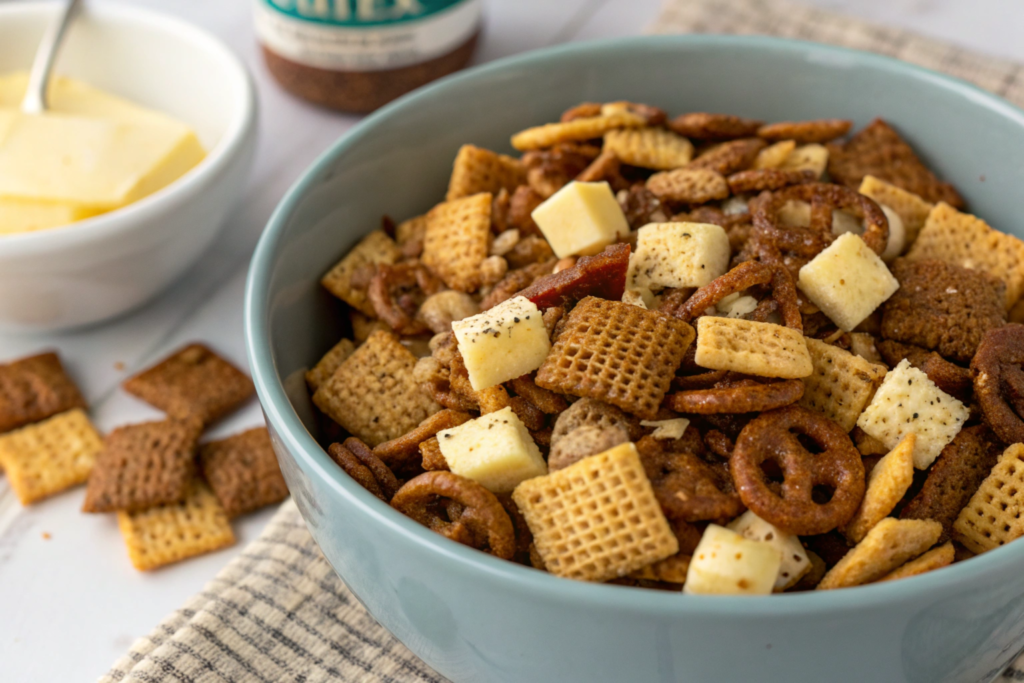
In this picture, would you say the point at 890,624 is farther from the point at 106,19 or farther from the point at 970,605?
the point at 106,19

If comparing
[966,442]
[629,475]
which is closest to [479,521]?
[629,475]

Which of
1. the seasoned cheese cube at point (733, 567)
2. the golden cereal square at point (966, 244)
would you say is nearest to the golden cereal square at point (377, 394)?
the seasoned cheese cube at point (733, 567)

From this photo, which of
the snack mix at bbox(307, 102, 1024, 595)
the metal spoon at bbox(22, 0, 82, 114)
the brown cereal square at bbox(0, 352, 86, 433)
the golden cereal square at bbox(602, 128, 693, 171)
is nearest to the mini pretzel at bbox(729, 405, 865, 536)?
the snack mix at bbox(307, 102, 1024, 595)

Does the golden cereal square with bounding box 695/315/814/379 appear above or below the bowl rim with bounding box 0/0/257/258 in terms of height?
above

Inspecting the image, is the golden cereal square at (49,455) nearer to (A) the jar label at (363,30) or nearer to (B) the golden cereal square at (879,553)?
(A) the jar label at (363,30)

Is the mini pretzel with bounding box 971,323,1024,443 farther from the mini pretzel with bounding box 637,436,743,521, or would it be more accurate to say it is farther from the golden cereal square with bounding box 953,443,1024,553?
the mini pretzel with bounding box 637,436,743,521

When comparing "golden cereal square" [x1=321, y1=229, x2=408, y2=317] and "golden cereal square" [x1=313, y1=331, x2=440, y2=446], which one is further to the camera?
"golden cereal square" [x1=321, y1=229, x2=408, y2=317]
